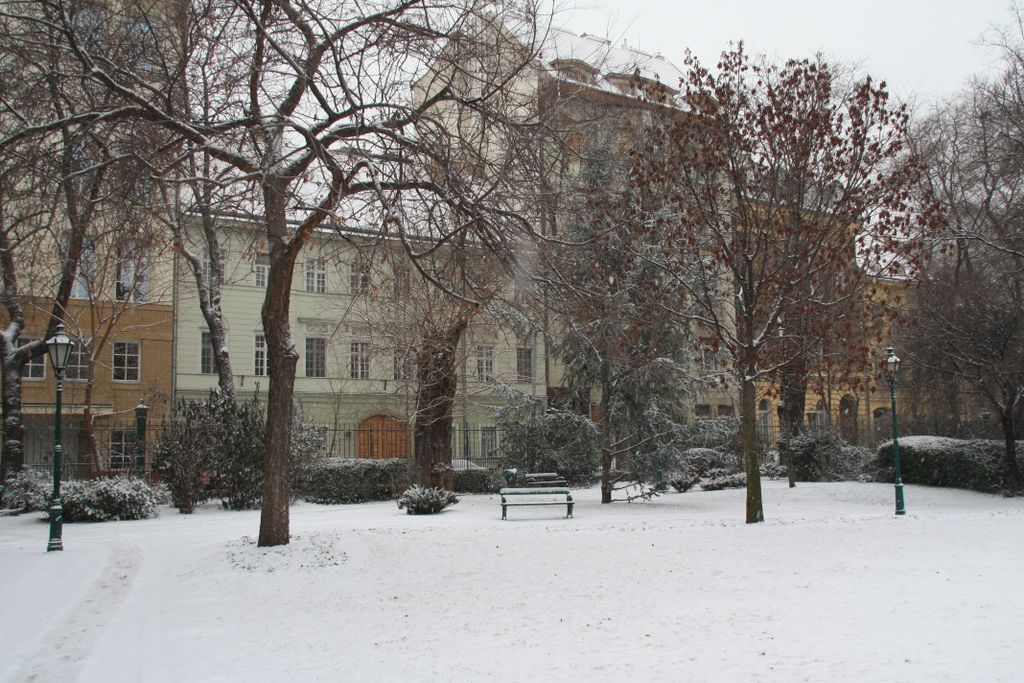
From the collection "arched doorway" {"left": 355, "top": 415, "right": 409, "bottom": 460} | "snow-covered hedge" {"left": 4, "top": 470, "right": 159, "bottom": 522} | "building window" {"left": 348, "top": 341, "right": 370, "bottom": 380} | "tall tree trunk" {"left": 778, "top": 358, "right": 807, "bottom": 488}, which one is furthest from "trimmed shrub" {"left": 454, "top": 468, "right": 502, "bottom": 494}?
"arched doorway" {"left": 355, "top": 415, "right": 409, "bottom": 460}

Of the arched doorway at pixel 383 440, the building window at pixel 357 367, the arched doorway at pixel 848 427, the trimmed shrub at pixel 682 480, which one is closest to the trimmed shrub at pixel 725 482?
the trimmed shrub at pixel 682 480

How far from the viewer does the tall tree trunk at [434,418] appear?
22.0 metres

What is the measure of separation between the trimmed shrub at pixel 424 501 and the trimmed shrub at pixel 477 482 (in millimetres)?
6229

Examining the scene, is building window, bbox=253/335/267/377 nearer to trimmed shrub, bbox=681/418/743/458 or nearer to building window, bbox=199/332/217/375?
building window, bbox=199/332/217/375

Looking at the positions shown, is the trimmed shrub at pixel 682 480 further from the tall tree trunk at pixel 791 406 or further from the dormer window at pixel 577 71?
the dormer window at pixel 577 71

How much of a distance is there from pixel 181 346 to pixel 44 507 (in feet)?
50.7

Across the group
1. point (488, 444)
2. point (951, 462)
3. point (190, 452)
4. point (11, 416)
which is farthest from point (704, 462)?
point (11, 416)

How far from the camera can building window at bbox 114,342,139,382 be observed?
106 feet

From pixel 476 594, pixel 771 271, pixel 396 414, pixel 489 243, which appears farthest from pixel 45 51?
pixel 396 414

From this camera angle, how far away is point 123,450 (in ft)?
77.3

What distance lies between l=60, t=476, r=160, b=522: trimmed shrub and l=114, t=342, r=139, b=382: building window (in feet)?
48.2

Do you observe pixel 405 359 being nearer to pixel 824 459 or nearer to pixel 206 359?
pixel 824 459

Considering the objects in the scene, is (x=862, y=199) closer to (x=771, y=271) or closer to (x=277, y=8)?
(x=771, y=271)

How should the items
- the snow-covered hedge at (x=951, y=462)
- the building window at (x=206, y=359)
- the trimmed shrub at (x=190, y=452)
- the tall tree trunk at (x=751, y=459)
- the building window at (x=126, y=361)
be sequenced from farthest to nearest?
the building window at (x=206, y=359) → the building window at (x=126, y=361) → the snow-covered hedge at (x=951, y=462) → the trimmed shrub at (x=190, y=452) → the tall tree trunk at (x=751, y=459)
